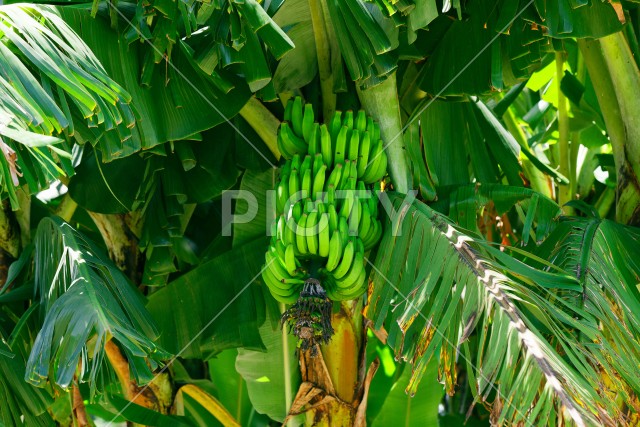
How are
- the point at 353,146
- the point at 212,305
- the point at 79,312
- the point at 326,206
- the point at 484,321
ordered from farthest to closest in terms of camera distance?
the point at 212,305, the point at 353,146, the point at 326,206, the point at 79,312, the point at 484,321

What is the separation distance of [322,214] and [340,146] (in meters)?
0.21

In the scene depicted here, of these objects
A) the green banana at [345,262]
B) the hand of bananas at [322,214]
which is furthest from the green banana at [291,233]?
the green banana at [345,262]

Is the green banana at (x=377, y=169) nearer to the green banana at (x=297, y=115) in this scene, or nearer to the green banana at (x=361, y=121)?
the green banana at (x=361, y=121)

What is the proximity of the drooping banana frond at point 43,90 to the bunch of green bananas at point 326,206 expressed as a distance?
390 millimetres

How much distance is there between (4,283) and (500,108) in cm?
163

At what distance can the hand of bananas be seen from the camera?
5.48 ft

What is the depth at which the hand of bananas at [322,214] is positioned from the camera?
1671 mm

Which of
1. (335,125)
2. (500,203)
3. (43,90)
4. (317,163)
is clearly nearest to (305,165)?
(317,163)

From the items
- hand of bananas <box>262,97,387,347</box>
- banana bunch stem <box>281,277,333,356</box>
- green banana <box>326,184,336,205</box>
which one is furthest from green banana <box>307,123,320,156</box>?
banana bunch stem <box>281,277,333,356</box>

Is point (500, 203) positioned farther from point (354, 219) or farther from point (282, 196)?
point (282, 196)

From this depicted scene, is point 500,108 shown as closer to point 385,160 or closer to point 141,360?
point 385,160

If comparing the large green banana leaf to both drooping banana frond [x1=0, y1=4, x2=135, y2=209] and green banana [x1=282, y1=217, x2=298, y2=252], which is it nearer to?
green banana [x1=282, y1=217, x2=298, y2=252]

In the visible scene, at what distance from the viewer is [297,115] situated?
192 cm

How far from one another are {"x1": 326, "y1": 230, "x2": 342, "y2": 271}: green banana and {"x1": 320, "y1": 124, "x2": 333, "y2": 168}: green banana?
0.70ft
